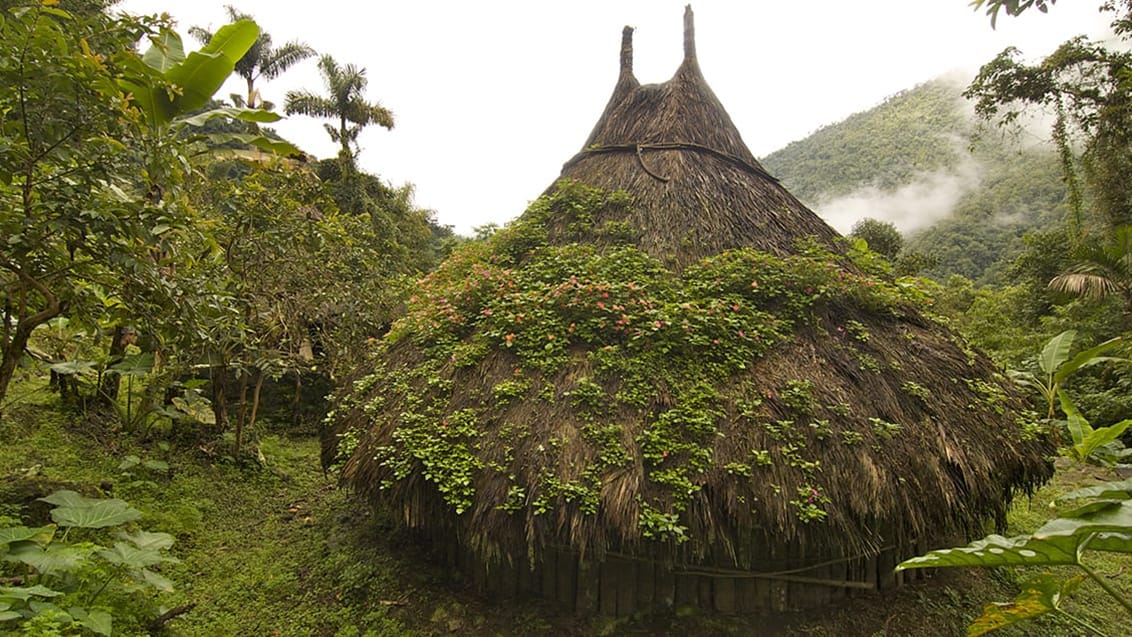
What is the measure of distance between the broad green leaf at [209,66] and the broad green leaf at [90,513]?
2183 mm

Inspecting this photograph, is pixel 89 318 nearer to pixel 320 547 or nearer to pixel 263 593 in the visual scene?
pixel 263 593

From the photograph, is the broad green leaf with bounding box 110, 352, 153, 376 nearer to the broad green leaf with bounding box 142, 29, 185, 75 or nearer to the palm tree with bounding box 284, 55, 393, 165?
the broad green leaf with bounding box 142, 29, 185, 75

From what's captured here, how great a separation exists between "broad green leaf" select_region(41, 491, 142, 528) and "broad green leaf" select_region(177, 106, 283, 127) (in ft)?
6.75

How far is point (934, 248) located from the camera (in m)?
28.5

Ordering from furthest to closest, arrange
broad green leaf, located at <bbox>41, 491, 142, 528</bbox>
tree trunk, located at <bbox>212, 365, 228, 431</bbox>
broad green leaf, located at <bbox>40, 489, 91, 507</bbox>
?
1. tree trunk, located at <bbox>212, 365, 228, 431</bbox>
2. broad green leaf, located at <bbox>40, 489, 91, 507</bbox>
3. broad green leaf, located at <bbox>41, 491, 142, 528</bbox>

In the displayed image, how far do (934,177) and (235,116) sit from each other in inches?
1900

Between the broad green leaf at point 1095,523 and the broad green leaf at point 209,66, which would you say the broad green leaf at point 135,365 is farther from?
the broad green leaf at point 1095,523

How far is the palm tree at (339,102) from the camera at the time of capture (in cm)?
1434

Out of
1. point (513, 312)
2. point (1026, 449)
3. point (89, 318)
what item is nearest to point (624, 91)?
point (513, 312)

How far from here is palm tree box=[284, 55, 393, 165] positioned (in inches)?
564

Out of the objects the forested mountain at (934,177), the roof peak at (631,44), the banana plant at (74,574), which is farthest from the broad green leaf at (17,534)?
the forested mountain at (934,177)

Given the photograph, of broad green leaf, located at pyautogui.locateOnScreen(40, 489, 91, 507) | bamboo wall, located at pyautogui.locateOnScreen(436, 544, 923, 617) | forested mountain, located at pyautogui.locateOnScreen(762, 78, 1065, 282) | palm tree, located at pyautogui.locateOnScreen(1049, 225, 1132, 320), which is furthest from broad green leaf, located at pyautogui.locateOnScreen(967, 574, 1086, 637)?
forested mountain, located at pyautogui.locateOnScreen(762, 78, 1065, 282)

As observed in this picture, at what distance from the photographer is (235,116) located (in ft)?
8.68

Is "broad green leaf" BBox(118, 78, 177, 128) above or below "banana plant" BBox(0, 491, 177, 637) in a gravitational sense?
above
